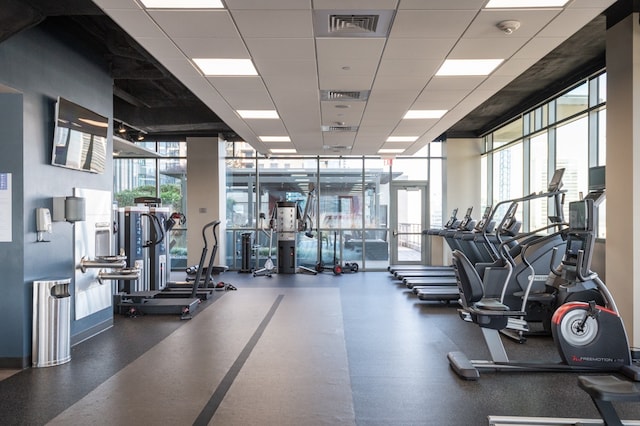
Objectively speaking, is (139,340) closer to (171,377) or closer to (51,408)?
(171,377)

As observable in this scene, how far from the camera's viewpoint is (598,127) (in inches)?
277

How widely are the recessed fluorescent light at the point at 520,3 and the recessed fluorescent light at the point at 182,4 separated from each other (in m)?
2.11

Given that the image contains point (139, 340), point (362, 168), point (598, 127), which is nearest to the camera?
point (139, 340)

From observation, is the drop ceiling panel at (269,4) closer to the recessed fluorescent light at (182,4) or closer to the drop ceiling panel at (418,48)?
the recessed fluorescent light at (182,4)

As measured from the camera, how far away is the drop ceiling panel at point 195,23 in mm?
3770

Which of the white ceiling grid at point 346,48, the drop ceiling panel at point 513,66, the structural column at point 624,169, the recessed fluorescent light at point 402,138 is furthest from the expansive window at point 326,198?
the structural column at point 624,169

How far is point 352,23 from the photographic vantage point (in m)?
4.02

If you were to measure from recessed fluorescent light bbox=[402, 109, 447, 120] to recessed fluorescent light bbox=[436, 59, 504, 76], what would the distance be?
1726mm

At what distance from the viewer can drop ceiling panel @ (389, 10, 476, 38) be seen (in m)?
3.75

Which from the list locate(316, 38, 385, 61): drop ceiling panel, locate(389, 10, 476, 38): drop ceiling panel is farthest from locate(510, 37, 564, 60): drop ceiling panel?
locate(316, 38, 385, 61): drop ceiling panel

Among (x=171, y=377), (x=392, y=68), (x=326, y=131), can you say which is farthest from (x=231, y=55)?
(x=326, y=131)

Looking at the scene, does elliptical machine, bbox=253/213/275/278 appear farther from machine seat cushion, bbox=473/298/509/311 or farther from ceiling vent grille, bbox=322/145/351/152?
machine seat cushion, bbox=473/298/509/311

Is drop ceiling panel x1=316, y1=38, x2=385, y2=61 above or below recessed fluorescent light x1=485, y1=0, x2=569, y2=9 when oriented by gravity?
below

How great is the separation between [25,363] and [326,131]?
5.85 metres
